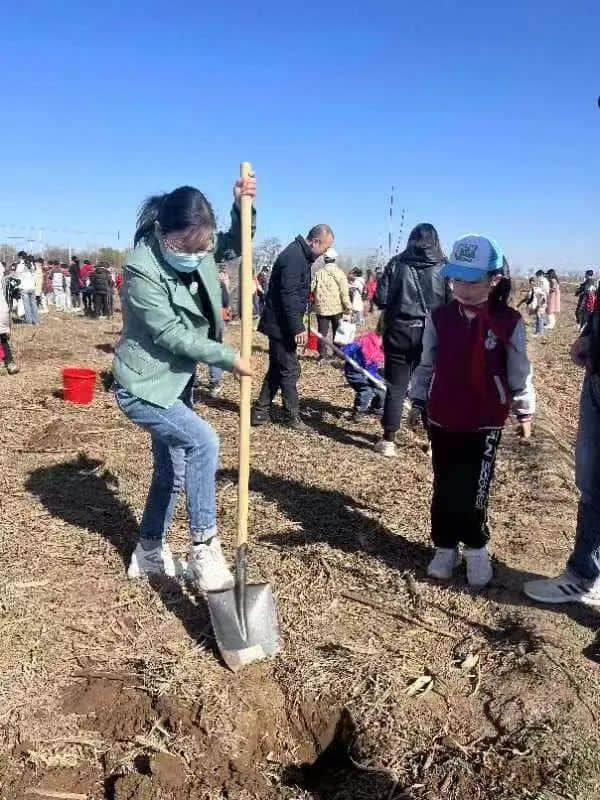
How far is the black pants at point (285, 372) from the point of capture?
6715 mm

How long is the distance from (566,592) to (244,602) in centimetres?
155

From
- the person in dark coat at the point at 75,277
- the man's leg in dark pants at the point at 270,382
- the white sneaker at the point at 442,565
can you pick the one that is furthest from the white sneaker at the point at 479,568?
the person in dark coat at the point at 75,277

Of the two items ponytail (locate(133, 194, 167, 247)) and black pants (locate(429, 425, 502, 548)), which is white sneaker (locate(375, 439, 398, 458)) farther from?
ponytail (locate(133, 194, 167, 247))

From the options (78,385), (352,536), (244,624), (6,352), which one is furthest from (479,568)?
(6,352)

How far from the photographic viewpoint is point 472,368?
3.25 metres

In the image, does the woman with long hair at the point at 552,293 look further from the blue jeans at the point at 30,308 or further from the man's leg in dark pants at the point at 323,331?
the blue jeans at the point at 30,308

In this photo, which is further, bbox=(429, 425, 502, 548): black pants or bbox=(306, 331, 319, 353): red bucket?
bbox=(306, 331, 319, 353): red bucket

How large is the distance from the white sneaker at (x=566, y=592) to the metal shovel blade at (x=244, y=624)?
129 cm

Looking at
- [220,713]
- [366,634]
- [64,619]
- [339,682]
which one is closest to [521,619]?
[366,634]

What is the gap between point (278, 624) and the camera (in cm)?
311

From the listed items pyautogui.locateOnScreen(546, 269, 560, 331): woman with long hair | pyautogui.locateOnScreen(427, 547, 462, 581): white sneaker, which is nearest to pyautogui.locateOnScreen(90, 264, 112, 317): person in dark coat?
pyautogui.locateOnScreen(546, 269, 560, 331): woman with long hair

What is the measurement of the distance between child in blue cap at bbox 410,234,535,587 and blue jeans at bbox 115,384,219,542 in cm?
112

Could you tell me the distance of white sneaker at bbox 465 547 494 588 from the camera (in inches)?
138

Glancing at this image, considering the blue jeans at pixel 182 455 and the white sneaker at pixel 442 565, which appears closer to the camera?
the blue jeans at pixel 182 455
